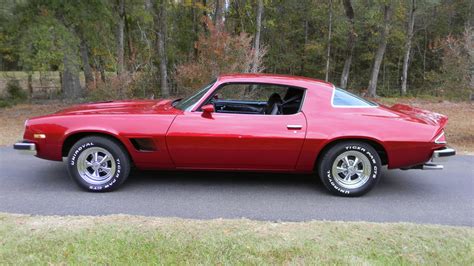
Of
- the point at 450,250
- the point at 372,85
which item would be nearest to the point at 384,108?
the point at 450,250

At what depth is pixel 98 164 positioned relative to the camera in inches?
196

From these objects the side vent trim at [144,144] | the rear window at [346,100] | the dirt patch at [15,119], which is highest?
the rear window at [346,100]

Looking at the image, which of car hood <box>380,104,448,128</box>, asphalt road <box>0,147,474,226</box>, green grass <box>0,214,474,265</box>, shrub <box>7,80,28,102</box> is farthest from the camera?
shrub <box>7,80,28,102</box>

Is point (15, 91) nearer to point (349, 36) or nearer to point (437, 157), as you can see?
point (437, 157)

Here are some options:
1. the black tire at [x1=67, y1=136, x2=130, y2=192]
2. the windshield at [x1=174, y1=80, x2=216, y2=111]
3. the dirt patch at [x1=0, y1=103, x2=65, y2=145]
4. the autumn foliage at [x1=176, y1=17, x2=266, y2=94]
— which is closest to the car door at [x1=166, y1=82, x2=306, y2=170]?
the windshield at [x1=174, y1=80, x2=216, y2=111]

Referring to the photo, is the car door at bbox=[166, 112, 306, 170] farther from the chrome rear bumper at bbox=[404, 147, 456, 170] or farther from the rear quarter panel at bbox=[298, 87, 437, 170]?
the chrome rear bumper at bbox=[404, 147, 456, 170]

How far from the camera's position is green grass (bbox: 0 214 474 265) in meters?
3.26

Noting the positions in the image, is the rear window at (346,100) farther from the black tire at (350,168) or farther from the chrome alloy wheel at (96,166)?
the chrome alloy wheel at (96,166)

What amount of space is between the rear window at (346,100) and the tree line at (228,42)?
4954 millimetres

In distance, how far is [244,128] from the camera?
4.86 m

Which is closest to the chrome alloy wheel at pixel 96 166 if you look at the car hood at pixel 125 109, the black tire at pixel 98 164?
the black tire at pixel 98 164

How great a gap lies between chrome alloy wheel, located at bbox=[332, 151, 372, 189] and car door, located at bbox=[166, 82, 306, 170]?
1.76 ft

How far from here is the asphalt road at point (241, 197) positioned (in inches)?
173

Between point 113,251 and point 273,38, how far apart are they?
23464mm
